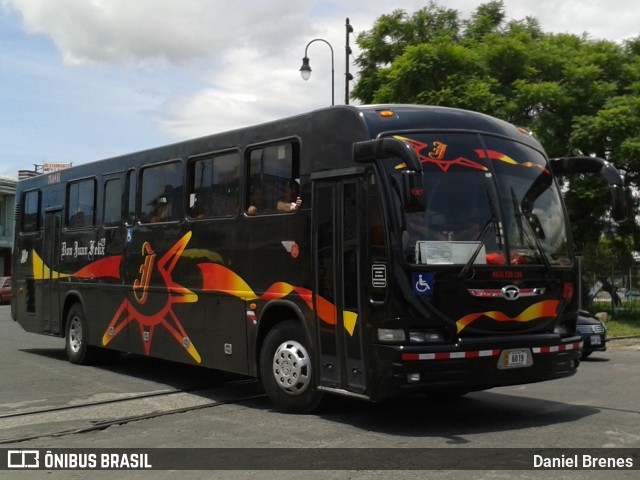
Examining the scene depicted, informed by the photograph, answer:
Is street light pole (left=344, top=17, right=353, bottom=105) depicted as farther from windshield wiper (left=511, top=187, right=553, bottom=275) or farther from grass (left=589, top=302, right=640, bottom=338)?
windshield wiper (left=511, top=187, right=553, bottom=275)

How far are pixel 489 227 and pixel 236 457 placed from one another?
3261 millimetres

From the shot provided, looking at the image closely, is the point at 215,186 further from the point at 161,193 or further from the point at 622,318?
the point at 622,318

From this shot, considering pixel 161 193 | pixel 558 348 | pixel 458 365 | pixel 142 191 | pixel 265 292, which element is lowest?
pixel 458 365

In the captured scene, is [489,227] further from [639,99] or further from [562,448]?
[639,99]

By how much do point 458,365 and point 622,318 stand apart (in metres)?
19.6

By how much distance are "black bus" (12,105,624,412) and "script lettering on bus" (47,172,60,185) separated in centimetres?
438

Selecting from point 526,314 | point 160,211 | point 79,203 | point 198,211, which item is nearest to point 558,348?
point 526,314

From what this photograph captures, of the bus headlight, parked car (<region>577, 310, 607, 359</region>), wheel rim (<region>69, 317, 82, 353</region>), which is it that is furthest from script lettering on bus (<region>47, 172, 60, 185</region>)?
parked car (<region>577, 310, 607, 359</region>)

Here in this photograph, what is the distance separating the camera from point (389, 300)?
24.5ft

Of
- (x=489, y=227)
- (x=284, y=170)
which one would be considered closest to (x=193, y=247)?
(x=284, y=170)

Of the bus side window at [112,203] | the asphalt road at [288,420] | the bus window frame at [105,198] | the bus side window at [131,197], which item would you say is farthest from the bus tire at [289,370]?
the bus side window at [112,203]

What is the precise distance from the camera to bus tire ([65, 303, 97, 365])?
44.1 ft

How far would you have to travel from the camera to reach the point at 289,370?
8.66 metres

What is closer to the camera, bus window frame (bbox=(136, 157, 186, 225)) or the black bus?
the black bus
